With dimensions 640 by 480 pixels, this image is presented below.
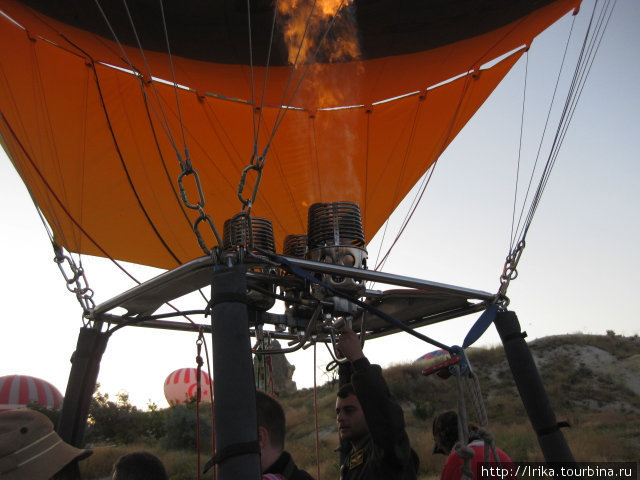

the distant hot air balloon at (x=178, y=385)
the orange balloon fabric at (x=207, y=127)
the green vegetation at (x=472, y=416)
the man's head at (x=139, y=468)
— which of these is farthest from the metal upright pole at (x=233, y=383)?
the distant hot air balloon at (x=178, y=385)

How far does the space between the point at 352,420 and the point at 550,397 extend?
1600cm

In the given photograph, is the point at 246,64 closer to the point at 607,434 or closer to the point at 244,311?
the point at 244,311

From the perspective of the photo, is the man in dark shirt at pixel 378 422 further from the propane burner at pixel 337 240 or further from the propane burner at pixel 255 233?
the propane burner at pixel 255 233

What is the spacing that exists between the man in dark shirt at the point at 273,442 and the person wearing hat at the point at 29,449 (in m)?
0.68

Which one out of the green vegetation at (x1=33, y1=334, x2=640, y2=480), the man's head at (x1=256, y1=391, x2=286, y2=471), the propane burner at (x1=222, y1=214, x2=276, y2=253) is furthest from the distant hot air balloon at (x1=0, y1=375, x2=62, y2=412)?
the man's head at (x1=256, y1=391, x2=286, y2=471)

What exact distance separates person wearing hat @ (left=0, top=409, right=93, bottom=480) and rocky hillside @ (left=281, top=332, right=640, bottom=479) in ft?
33.7

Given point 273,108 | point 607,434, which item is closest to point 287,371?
point 607,434

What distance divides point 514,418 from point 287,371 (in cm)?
1348

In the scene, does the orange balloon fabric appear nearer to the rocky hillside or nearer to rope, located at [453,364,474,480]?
rope, located at [453,364,474,480]

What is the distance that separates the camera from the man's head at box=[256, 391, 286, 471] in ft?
6.96

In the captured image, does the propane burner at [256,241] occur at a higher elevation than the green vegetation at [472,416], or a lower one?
lower

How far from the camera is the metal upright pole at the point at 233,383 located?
1.57 metres

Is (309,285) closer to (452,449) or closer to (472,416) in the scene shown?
(452,449)

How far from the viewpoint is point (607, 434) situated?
1191 centimetres
